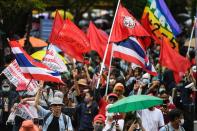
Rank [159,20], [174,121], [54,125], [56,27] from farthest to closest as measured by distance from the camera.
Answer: [159,20], [56,27], [54,125], [174,121]

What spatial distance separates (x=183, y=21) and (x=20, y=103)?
31.3 meters

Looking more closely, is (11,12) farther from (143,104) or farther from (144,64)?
(143,104)

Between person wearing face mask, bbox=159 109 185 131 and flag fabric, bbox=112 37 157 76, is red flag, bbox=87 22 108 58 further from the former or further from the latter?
person wearing face mask, bbox=159 109 185 131

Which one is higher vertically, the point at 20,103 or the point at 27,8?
the point at 27,8

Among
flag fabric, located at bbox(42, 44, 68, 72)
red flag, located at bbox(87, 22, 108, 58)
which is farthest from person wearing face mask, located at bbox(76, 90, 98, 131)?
red flag, located at bbox(87, 22, 108, 58)

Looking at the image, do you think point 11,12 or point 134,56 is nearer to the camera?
point 134,56

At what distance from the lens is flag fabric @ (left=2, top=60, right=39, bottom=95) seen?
15727 mm

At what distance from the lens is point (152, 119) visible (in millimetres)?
15305

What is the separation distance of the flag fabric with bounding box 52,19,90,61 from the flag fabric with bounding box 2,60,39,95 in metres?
2.40

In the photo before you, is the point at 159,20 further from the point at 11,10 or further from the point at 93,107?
the point at 11,10

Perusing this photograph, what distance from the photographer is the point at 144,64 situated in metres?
18.1

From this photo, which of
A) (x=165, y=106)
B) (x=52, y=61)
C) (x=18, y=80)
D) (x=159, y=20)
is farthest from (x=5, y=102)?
(x=159, y=20)

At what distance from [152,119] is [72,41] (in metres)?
3.76

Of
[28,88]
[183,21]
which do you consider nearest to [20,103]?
[28,88]
